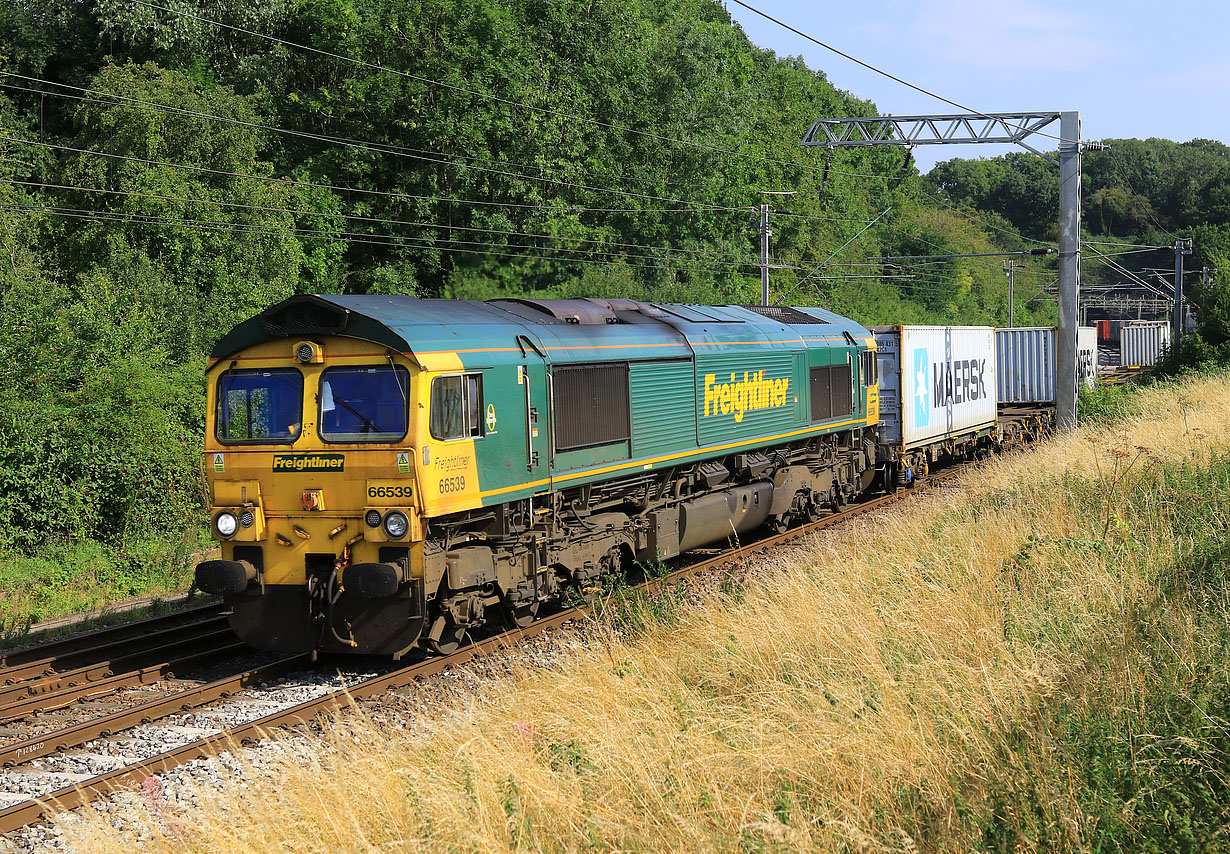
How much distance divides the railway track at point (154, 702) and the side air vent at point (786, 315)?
7739mm

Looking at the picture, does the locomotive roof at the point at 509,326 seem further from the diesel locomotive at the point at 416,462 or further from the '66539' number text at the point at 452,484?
the '66539' number text at the point at 452,484

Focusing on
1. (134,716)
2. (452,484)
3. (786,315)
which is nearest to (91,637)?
(134,716)

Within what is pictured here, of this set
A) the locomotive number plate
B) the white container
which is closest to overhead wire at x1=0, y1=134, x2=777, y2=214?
the locomotive number plate

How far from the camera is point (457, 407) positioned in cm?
997

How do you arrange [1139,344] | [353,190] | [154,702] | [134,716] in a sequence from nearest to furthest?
[134,716]
[154,702]
[353,190]
[1139,344]

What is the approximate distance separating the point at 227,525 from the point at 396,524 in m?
1.89

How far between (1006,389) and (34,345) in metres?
25.5

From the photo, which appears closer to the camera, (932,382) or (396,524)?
(396,524)

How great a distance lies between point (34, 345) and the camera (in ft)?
56.7

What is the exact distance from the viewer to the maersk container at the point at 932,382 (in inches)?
882

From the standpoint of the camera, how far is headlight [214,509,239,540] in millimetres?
10102

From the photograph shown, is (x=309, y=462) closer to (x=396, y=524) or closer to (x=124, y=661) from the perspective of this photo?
(x=396, y=524)

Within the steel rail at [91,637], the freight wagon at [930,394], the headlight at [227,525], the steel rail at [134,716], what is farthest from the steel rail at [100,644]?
the freight wagon at [930,394]

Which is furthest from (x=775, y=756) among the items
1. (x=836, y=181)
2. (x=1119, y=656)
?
(x=836, y=181)
